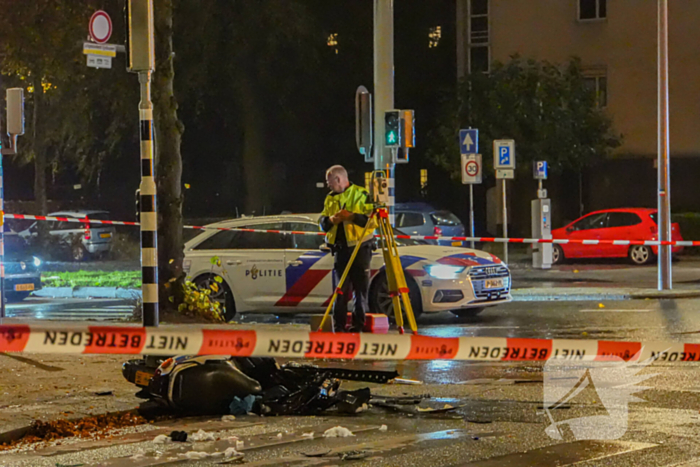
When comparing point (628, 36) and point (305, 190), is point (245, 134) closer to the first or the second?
point (305, 190)

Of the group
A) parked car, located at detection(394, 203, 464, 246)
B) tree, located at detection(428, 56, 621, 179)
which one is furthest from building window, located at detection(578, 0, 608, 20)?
parked car, located at detection(394, 203, 464, 246)

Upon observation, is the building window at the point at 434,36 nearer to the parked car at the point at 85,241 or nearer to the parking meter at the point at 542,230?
the parked car at the point at 85,241

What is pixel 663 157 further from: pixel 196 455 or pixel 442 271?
pixel 196 455

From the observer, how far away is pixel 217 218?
4016cm

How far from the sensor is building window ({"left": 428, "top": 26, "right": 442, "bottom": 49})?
132 feet

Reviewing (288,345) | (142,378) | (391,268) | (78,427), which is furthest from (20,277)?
(288,345)

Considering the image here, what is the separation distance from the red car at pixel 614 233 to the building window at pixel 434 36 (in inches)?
557

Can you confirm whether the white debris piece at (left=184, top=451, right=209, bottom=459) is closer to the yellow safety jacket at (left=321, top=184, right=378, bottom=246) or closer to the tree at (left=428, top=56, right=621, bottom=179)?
the yellow safety jacket at (left=321, top=184, right=378, bottom=246)

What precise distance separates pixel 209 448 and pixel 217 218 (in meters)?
34.2

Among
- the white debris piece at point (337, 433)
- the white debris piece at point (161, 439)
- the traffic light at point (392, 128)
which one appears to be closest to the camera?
the white debris piece at point (161, 439)

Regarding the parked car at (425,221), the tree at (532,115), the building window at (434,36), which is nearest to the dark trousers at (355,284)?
the parked car at (425,221)

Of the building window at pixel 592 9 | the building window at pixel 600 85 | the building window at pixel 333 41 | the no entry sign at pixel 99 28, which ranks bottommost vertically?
the no entry sign at pixel 99 28

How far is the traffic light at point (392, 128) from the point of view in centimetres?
1597
